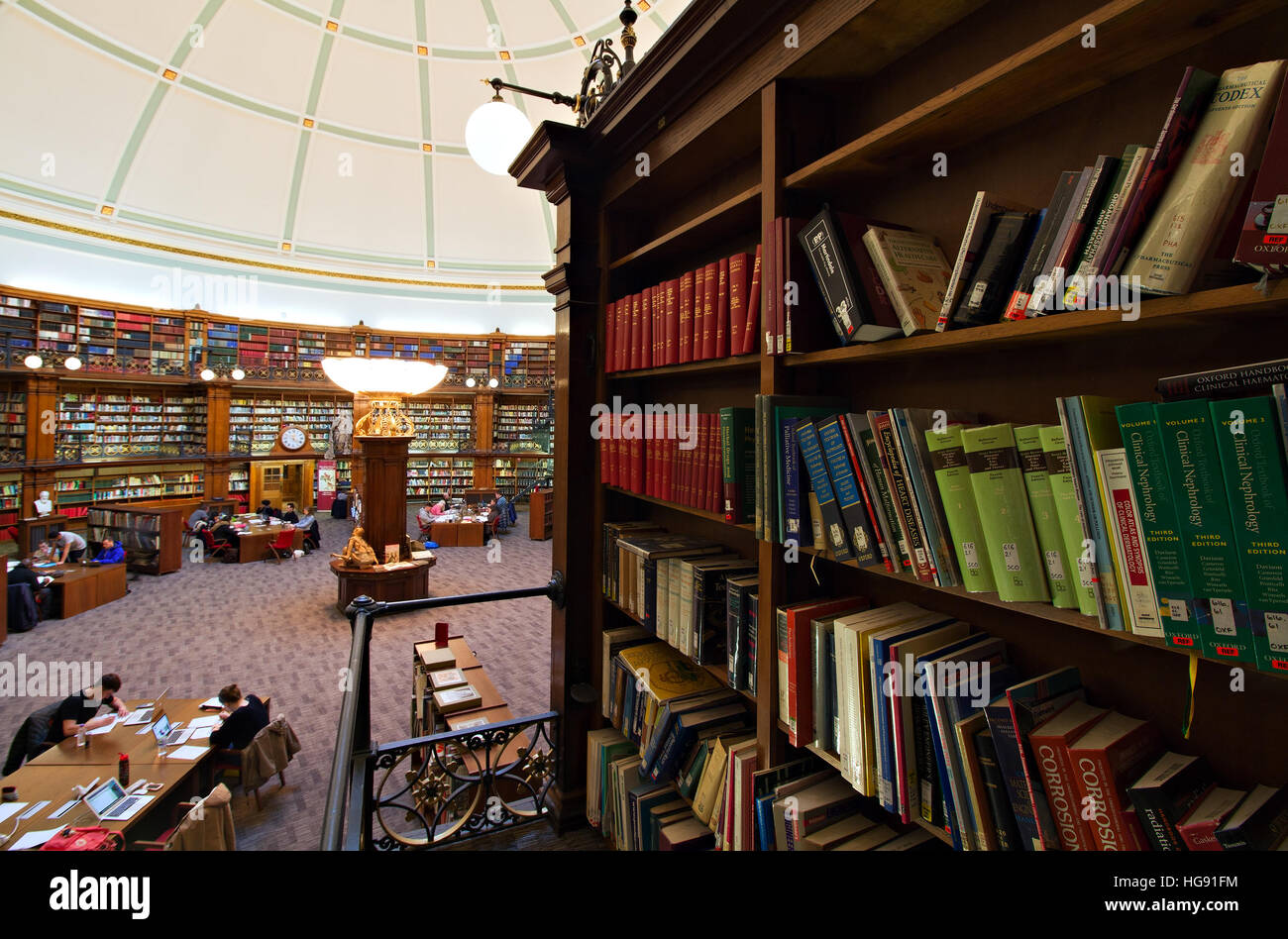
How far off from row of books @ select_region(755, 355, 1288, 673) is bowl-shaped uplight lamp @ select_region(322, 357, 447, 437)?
19.3 ft

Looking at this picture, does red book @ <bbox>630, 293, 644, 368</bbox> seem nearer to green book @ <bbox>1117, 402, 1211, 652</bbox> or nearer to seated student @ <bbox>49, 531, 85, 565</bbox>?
green book @ <bbox>1117, 402, 1211, 652</bbox>

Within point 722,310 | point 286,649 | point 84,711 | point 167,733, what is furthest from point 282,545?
point 722,310

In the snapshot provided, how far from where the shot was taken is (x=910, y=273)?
1257 mm

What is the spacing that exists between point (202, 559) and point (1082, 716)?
10.8m

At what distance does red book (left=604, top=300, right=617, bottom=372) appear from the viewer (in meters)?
2.36

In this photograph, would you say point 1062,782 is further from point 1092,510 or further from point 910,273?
point 910,273

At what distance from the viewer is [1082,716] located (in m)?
1.04

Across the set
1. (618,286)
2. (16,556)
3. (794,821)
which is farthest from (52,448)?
(794,821)

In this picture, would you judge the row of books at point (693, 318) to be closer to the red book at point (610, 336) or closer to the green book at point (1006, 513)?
the red book at point (610, 336)

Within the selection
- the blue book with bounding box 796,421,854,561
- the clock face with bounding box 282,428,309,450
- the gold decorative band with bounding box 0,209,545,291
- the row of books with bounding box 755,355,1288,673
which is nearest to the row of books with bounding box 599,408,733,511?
the blue book with bounding box 796,421,854,561

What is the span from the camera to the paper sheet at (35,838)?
2.60 metres

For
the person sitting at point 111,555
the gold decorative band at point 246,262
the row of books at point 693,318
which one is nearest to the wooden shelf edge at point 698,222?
the row of books at point 693,318

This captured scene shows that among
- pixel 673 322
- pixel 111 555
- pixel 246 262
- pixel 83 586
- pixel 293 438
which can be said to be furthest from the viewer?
pixel 293 438

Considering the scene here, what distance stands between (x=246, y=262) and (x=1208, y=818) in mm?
15013
